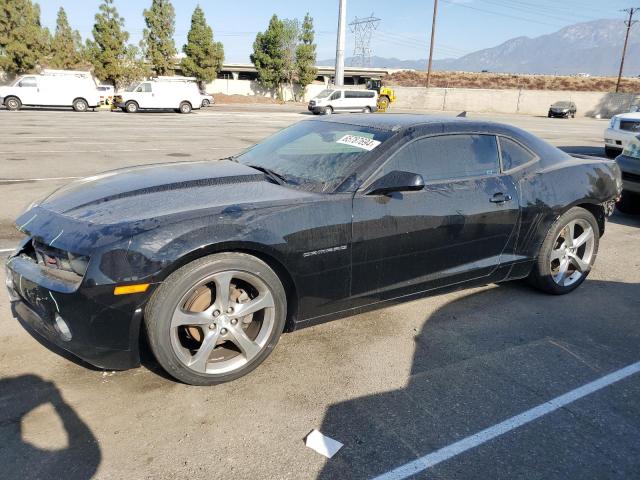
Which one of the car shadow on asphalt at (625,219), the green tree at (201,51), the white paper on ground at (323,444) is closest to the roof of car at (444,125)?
the white paper on ground at (323,444)

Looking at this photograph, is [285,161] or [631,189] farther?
[631,189]

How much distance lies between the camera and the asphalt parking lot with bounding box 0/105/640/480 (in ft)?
7.84

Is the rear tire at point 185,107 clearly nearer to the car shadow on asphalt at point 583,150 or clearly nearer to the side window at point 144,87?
the side window at point 144,87

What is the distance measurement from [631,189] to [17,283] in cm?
752

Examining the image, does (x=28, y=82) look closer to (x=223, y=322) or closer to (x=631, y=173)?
(x=631, y=173)

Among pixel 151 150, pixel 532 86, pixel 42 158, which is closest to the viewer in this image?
pixel 42 158

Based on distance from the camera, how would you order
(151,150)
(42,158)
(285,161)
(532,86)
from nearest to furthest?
(285,161) < (42,158) < (151,150) < (532,86)

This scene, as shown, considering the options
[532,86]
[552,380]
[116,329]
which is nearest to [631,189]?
[552,380]

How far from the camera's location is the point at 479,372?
10.7 ft

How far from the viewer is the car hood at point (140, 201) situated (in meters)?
2.74

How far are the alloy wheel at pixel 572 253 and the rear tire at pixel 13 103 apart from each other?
28.1m

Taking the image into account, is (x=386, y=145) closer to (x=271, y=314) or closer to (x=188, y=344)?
(x=271, y=314)

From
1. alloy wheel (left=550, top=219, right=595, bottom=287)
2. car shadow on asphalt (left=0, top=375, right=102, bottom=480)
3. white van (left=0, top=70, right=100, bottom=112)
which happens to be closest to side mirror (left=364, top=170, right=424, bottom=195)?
alloy wheel (left=550, top=219, right=595, bottom=287)

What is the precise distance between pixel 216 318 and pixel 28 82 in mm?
28536
